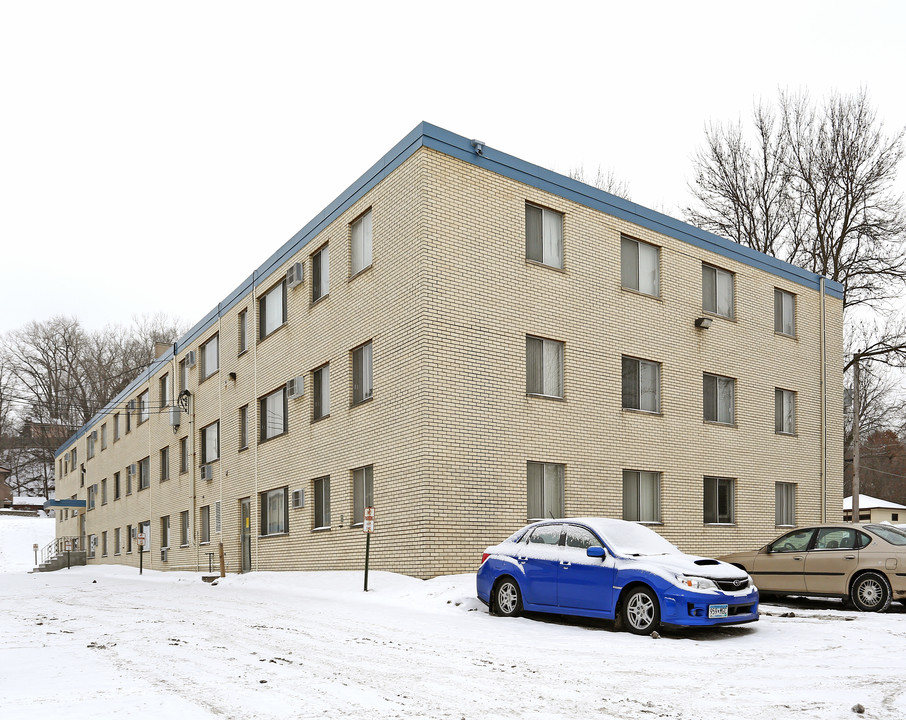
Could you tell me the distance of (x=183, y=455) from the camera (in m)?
34.4

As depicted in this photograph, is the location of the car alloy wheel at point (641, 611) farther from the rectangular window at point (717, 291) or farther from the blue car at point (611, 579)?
the rectangular window at point (717, 291)

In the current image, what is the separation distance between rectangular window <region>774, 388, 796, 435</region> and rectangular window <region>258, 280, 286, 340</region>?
46.1ft

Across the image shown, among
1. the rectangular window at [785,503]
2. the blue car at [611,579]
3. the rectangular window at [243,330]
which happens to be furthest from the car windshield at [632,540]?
the rectangular window at [243,330]

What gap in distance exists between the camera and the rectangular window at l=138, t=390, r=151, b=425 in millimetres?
40675

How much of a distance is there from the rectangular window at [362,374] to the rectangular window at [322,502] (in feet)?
7.94

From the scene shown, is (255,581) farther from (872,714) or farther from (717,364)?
(872,714)

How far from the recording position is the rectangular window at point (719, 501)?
23.4m

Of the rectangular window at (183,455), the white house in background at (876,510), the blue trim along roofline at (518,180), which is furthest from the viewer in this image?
the white house in background at (876,510)

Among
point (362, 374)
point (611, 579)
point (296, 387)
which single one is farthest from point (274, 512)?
point (611, 579)

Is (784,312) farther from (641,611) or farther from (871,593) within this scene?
(641,611)

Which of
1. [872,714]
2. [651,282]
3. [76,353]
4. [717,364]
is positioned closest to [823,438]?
[717,364]

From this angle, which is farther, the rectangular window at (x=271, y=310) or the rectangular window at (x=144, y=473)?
the rectangular window at (x=144, y=473)

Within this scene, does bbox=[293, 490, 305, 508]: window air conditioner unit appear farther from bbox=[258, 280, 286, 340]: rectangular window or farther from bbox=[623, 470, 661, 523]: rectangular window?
bbox=[623, 470, 661, 523]: rectangular window

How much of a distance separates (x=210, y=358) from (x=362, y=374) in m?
12.7
